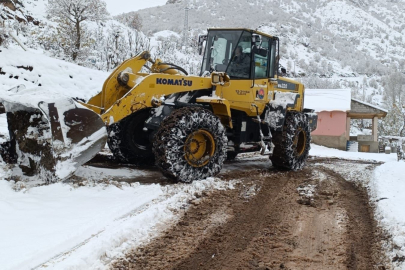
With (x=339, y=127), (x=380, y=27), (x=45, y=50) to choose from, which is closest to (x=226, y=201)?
(x=45, y=50)

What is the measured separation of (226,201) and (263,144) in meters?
2.57

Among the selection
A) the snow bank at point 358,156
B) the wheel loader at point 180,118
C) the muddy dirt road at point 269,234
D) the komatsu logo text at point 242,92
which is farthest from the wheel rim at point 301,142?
the snow bank at point 358,156

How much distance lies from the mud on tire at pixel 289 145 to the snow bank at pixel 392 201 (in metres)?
1.54

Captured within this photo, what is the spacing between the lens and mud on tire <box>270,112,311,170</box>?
7.60 m

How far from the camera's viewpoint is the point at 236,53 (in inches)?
273

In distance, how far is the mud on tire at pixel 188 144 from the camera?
5371 mm

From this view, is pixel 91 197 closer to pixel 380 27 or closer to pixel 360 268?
pixel 360 268

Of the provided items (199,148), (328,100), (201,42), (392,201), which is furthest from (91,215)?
(328,100)

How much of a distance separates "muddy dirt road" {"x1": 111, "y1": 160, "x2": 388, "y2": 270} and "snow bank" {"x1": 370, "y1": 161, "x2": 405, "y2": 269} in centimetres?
16

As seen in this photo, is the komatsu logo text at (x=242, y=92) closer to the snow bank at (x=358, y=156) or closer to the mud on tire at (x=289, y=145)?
the mud on tire at (x=289, y=145)

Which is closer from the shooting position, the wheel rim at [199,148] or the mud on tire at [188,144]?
the mud on tire at [188,144]

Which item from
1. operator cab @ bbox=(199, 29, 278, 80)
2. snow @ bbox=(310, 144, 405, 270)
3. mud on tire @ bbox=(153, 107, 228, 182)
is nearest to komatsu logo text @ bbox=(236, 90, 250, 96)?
operator cab @ bbox=(199, 29, 278, 80)

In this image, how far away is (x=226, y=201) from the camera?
504cm

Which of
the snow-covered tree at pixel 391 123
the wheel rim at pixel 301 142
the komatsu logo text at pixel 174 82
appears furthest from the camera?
the snow-covered tree at pixel 391 123
